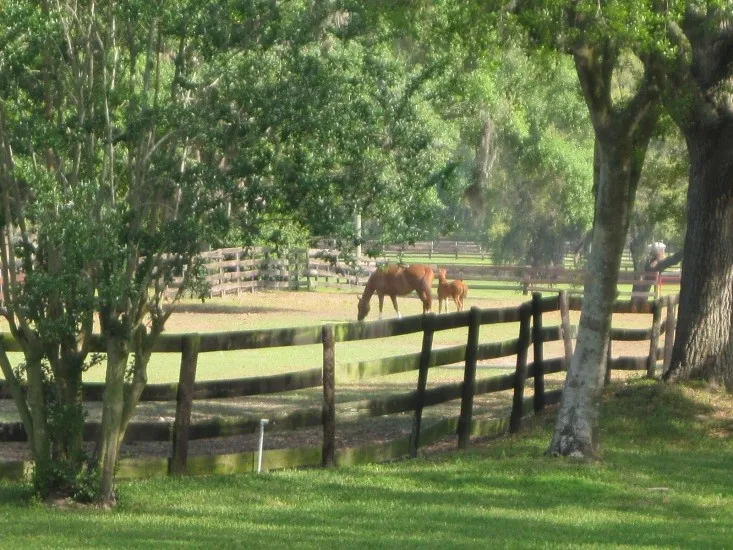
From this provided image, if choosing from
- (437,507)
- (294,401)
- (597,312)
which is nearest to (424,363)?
(597,312)

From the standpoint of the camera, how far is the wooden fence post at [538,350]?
1441 centimetres

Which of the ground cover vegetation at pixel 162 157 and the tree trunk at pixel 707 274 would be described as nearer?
the ground cover vegetation at pixel 162 157

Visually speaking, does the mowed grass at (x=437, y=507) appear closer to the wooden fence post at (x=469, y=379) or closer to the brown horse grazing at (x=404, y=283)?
the wooden fence post at (x=469, y=379)

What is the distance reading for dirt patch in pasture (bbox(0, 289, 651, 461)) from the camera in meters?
14.0

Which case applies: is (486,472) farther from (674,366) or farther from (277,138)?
(674,366)

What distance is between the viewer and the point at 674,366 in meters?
16.6

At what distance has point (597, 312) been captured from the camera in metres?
12.2

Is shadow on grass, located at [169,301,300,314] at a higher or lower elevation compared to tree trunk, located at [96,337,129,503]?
lower

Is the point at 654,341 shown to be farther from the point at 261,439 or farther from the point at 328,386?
the point at 261,439

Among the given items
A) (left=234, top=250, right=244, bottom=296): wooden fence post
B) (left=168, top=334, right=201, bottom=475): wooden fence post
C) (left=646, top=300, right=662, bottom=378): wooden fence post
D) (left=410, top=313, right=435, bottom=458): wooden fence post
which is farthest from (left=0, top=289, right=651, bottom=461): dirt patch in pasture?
(left=234, top=250, right=244, bottom=296): wooden fence post

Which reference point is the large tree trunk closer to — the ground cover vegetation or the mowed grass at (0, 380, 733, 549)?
the mowed grass at (0, 380, 733, 549)

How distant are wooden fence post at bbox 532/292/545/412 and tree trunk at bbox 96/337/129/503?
225 inches

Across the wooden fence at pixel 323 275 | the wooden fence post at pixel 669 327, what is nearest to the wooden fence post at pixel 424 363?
the wooden fence post at pixel 669 327

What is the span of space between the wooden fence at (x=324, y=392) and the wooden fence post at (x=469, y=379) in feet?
0.03
